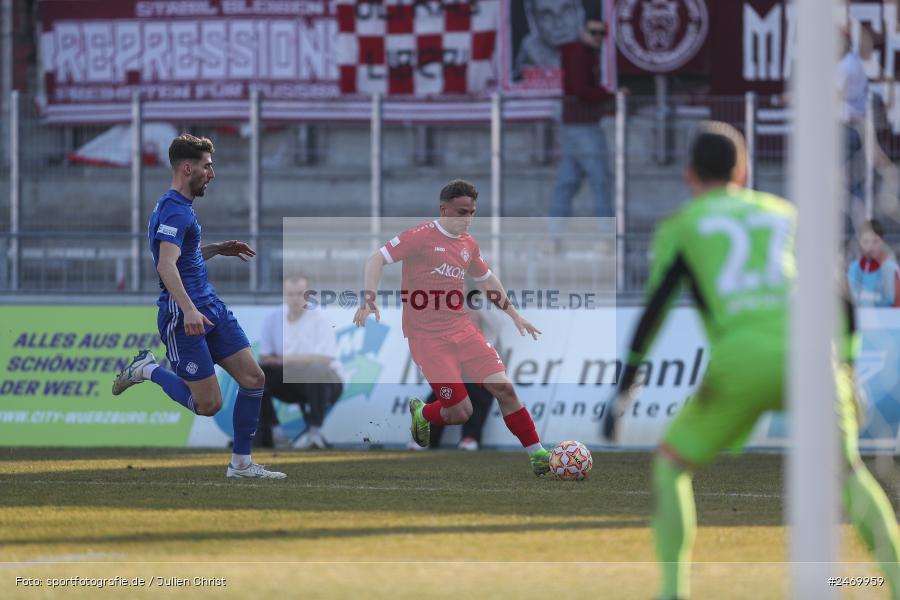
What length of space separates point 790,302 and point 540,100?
39.9ft

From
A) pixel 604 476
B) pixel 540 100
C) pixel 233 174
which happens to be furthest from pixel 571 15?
pixel 604 476

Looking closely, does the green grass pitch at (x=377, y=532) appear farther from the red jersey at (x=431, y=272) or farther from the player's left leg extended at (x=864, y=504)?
the red jersey at (x=431, y=272)

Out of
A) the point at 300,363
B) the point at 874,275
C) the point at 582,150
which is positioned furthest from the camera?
the point at 582,150

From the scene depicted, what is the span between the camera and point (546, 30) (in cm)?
2047

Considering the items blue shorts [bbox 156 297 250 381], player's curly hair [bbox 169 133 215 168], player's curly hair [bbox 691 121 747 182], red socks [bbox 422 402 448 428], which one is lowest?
red socks [bbox 422 402 448 428]

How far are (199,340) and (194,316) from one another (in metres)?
0.51

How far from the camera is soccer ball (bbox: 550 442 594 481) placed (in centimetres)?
1089

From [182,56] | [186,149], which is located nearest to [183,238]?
[186,149]

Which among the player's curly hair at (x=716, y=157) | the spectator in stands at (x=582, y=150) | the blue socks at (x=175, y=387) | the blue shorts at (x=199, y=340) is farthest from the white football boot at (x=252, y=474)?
the spectator in stands at (x=582, y=150)

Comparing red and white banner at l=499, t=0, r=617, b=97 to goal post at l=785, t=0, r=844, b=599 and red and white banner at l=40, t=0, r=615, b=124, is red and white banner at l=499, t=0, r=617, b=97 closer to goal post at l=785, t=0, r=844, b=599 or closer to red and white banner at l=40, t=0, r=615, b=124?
red and white banner at l=40, t=0, r=615, b=124

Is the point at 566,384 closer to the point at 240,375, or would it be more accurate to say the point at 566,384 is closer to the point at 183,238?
the point at 240,375

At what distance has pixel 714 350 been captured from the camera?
5.73 meters

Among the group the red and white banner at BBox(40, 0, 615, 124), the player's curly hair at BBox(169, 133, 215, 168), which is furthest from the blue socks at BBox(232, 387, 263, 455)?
the red and white banner at BBox(40, 0, 615, 124)

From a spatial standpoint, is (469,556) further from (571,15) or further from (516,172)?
(571,15)
